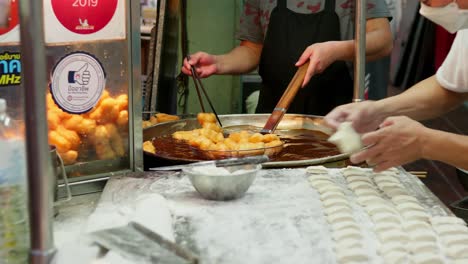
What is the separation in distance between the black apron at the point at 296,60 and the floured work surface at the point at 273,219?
1.19 metres

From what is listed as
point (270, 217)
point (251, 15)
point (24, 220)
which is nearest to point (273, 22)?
point (251, 15)

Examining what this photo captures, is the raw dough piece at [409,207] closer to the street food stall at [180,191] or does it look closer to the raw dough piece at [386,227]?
the street food stall at [180,191]

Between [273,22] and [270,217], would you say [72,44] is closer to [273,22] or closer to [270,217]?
[270,217]

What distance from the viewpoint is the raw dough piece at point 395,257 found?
139cm

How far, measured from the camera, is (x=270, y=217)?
165 cm

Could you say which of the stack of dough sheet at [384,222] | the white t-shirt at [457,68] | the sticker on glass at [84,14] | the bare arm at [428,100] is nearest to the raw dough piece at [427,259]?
the stack of dough sheet at [384,222]

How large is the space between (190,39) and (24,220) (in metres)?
3.03

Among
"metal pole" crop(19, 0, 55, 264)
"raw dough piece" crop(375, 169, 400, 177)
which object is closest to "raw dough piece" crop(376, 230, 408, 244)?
"raw dough piece" crop(375, 169, 400, 177)

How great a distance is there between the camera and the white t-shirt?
2.58 meters

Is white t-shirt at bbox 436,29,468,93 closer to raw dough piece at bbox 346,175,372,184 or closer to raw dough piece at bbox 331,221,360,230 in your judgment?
raw dough piece at bbox 346,175,372,184

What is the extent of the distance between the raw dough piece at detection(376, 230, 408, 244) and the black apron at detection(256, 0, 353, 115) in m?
1.74

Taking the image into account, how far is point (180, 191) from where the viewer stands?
1865 mm

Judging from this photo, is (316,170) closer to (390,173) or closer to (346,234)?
(390,173)

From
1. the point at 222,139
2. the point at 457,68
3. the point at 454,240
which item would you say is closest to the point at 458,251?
the point at 454,240
